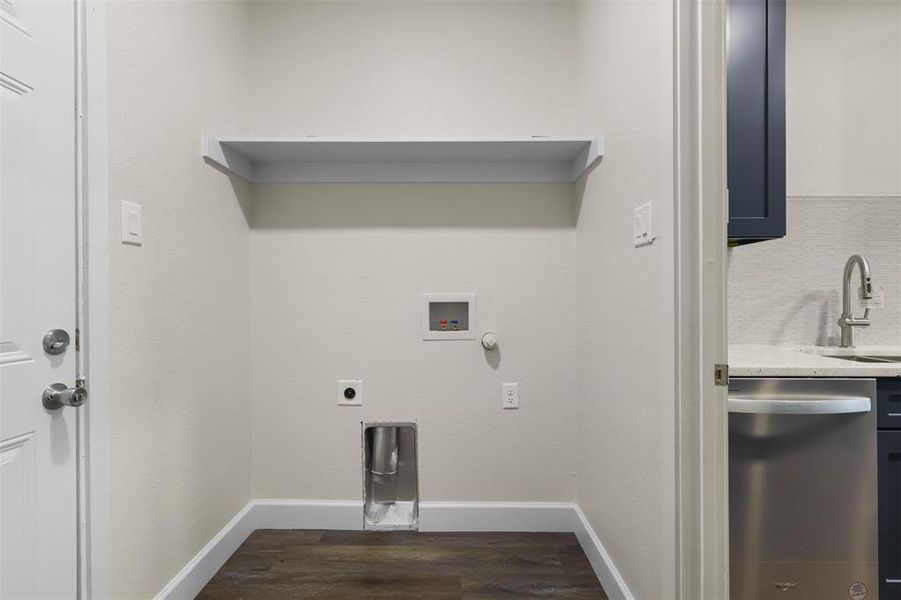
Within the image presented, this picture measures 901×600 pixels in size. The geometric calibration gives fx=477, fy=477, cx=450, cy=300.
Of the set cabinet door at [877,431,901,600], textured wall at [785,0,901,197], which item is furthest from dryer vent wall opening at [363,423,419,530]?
textured wall at [785,0,901,197]

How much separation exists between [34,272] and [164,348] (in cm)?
51

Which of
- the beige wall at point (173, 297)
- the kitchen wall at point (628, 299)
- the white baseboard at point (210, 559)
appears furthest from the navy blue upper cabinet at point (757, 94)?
the white baseboard at point (210, 559)

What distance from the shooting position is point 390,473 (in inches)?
89.6

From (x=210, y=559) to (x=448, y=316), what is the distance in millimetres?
1328

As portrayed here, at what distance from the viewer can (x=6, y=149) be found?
39.0 inches

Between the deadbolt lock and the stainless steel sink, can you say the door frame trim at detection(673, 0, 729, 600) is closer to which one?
the stainless steel sink

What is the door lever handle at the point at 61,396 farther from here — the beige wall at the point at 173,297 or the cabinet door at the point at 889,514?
the cabinet door at the point at 889,514

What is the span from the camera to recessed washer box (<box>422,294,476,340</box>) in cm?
217

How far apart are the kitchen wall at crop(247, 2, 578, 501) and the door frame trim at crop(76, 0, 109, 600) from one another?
0.94 metres

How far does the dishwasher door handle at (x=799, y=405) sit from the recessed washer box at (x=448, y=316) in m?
1.07

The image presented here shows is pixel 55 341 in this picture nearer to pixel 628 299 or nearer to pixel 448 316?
pixel 448 316

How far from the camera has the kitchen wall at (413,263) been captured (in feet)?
7.14

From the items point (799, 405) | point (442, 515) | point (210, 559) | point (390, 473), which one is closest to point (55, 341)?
point (210, 559)

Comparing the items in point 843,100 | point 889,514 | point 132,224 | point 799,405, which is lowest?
point 889,514
